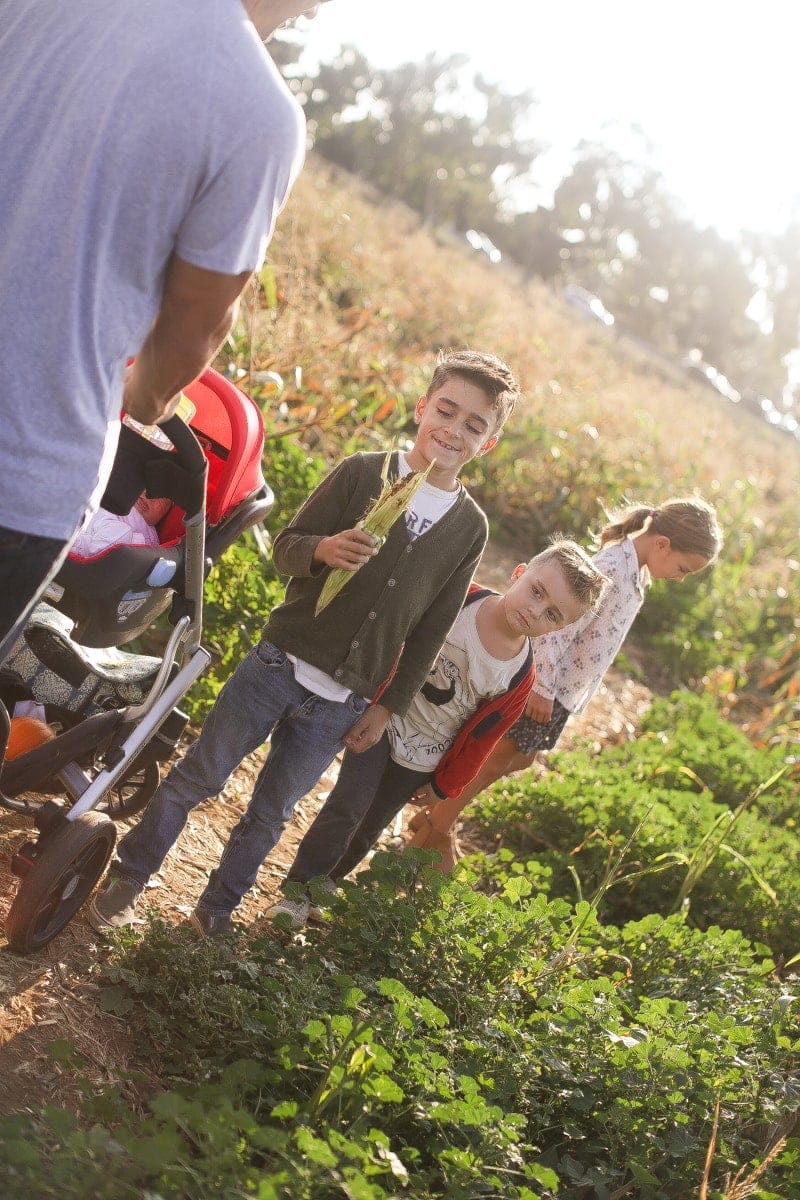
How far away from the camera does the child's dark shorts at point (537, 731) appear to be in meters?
5.00

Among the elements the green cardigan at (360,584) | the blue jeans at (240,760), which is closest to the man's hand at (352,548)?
the green cardigan at (360,584)

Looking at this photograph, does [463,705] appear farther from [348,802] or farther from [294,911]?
[294,911]

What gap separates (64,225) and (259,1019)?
1843 millimetres

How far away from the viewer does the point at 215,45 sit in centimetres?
186

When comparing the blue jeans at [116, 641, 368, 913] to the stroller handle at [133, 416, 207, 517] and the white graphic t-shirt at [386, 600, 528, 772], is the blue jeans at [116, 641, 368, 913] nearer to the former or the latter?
the white graphic t-shirt at [386, 600, 528, 772]

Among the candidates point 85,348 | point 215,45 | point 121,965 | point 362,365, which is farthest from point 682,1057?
point 362,365

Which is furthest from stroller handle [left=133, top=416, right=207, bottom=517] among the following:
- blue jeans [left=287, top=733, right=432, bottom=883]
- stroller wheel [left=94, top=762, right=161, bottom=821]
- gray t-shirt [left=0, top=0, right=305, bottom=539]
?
blue jeans [left=287, top=733, right=432, bottom=883]

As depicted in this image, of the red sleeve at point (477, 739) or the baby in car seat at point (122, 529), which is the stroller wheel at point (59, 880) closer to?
the baby in car seat at point (122, 529)

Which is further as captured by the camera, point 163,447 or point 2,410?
point 163,447

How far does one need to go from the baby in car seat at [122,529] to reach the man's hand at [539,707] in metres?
2.17

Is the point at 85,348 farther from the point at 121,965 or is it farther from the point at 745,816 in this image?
the point at 745,816

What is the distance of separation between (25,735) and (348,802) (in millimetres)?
1207

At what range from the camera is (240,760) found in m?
3.39

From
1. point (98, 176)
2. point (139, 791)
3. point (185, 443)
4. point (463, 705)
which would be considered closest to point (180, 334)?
point (98, 176)
